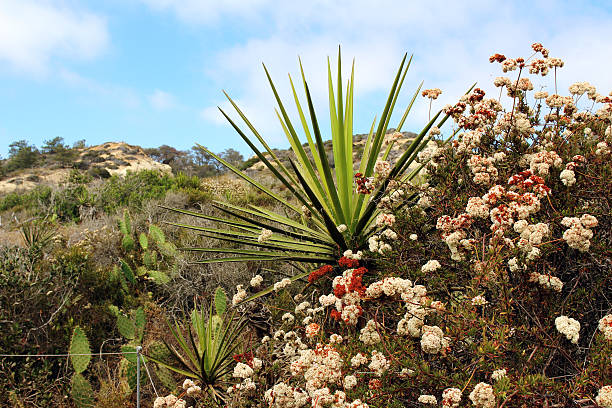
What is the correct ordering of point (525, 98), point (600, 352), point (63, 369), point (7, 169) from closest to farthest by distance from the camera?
1. point (600, 352)
2. point (525, 98)
3. point (63, 369)
4. point (7, 169)

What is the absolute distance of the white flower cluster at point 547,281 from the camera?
231cm

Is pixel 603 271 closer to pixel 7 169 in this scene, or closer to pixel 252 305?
pixel 252 305

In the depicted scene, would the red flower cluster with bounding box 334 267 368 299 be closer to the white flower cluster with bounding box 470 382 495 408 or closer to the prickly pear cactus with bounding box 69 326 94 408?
the white flower cluster with bounding box 470 382 495 408

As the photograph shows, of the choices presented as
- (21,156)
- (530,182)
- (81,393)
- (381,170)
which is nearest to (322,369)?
(381,170)

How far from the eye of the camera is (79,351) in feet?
15.9

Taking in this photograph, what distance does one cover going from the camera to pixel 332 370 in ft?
7.93

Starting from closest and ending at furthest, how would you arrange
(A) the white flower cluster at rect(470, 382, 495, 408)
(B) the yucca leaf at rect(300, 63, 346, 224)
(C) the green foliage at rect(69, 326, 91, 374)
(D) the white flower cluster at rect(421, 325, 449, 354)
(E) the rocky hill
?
(A) the white flower cluster at rect(470, 382, 495, 408)
(D) the white flower cluster at rect(421, 325, 449, 354)
(B) the yucca leaf at rect(300, 63, 346, 224)
(C) the green foliage at rect(69, 326, 91, 374)
(E) the rocky hill

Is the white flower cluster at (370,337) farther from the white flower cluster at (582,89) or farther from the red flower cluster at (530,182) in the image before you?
the white flower cluster at (582,89)

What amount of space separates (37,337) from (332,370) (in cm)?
451

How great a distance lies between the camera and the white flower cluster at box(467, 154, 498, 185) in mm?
2889

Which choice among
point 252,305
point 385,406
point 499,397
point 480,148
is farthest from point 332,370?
point 252,305

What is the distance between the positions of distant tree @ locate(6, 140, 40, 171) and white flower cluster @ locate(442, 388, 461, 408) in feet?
116

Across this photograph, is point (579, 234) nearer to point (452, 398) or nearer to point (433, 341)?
point (433, 341)

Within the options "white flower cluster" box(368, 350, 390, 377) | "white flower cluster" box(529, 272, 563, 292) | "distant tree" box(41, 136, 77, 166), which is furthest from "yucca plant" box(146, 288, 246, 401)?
"distant tree" box(41, 136, 77, 166)
